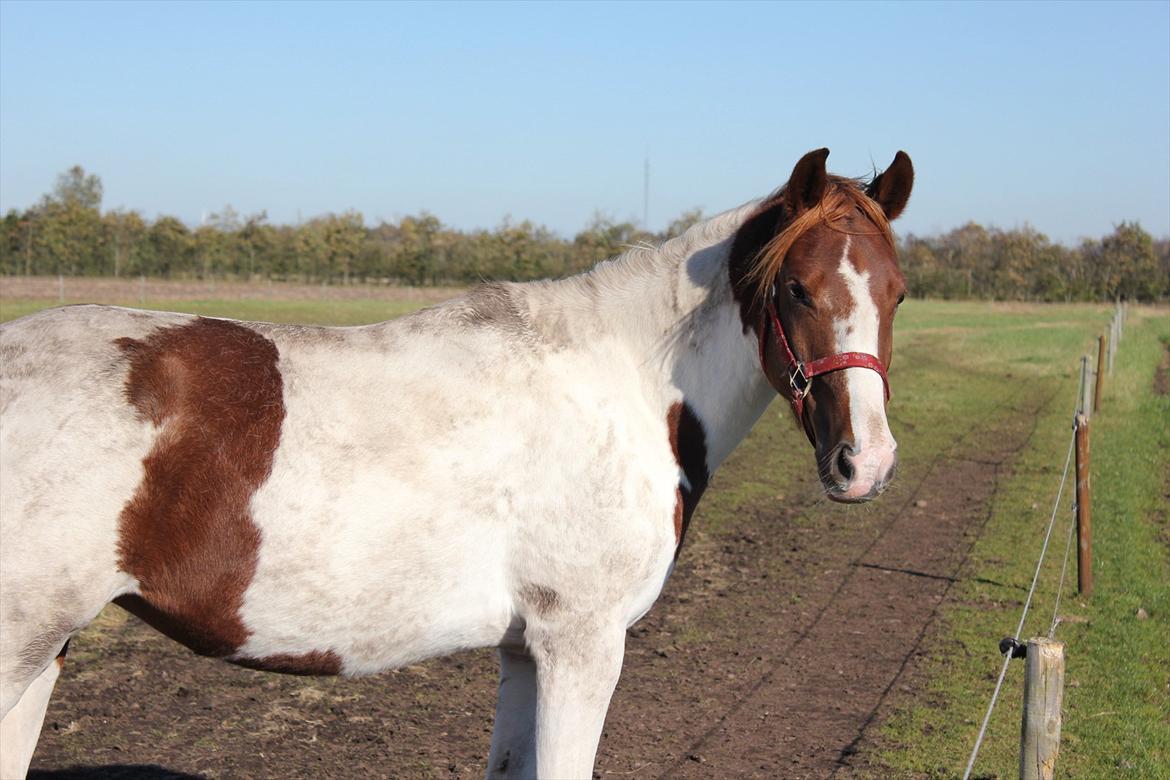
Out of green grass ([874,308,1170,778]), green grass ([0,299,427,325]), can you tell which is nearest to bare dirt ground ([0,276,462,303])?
green grass ([0,299,427,325])

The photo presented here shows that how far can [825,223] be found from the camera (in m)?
2.93

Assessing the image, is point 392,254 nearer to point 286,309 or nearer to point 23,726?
point 286,309

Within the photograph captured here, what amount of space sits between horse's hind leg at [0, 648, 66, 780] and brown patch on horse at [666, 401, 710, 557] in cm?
174

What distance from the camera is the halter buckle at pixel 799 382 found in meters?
2.87

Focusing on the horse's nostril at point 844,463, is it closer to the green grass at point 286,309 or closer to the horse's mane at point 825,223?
the horse's mane at point 825,223

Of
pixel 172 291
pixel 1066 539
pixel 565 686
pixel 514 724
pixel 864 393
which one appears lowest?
pixel 1066 539

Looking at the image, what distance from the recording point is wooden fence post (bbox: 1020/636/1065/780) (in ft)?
11.7

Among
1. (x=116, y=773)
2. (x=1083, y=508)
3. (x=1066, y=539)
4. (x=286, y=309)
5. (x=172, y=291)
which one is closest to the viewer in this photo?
(x=116, y=773)

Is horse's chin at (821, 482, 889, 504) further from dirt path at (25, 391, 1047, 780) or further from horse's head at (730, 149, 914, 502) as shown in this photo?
dirt path at (25, 391, 1047, 780)

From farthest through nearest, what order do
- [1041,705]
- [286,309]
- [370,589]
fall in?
[286,309] < [1041,705] < [370,589]

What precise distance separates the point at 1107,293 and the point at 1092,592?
77525 mm

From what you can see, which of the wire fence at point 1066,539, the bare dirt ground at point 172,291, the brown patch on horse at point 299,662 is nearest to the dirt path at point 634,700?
the wire fence at point 1066,539

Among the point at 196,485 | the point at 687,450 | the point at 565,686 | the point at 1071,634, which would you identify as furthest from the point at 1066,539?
the point at 196,485

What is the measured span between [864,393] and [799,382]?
0.64 ft
